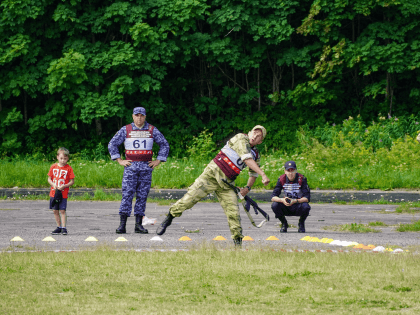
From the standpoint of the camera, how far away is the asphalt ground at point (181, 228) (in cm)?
860

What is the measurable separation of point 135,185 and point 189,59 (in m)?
15.6

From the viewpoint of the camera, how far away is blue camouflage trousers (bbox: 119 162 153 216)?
32.9 feet

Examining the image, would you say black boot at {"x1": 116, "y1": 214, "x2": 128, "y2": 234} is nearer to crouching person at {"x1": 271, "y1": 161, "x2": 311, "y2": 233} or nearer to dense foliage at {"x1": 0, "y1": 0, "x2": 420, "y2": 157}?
crouching person at {"x1": 271, "y1": 161, "x2": 311, "y2": 233}

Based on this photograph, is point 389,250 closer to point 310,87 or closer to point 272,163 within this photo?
point 272,163

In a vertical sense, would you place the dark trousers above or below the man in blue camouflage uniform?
below

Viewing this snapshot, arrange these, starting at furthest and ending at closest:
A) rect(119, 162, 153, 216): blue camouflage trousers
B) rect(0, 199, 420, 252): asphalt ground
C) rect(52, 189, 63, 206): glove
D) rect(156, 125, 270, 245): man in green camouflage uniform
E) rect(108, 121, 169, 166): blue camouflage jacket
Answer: rect(108, 121, 169, 166): blue camouflage jacket < rect(119, 162, 153, 216): blue camouflage trousers < rect(52, 189, 63, 206): glove < rect(0, 199, 420, 252): asphalt ground < rect(156, 125, 270, 245): man in green camouflage uniform

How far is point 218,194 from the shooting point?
8.38m

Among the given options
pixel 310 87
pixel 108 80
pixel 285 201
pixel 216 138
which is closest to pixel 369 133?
pixel 310 87

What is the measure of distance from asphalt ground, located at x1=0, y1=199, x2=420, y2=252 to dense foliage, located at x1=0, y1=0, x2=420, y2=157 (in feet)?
30.4

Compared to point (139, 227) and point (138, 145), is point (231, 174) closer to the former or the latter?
point (138, 145)

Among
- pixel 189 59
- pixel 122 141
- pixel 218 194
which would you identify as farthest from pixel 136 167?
pixel 189 59

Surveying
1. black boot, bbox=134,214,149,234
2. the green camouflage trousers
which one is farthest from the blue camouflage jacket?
the green camouflage trousers

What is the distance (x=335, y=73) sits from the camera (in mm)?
24828

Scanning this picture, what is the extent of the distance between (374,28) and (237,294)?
67.1 ft
